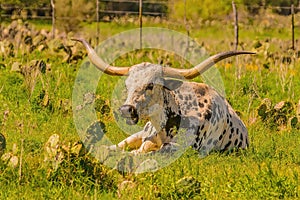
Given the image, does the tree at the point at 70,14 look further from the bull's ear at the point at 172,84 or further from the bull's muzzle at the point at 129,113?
the bull's muzzle at the point at 129,113

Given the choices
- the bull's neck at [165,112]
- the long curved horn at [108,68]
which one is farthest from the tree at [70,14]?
the bull's neck at [165,112]

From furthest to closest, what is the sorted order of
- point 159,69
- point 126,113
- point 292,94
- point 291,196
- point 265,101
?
point 292,94
point 265,101
point 159,69
point 126,113
point 291,196

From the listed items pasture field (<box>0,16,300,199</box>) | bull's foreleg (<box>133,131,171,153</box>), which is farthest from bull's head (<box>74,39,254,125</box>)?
pasture field (<box>0,16,300,199</box>)

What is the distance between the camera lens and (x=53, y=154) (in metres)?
7.27

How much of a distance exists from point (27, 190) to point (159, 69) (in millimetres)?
2125

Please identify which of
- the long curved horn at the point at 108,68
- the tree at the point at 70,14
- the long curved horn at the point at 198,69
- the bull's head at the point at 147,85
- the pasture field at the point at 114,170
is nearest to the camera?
the pasture field at the point at 114,170

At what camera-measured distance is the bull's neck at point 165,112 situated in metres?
8.61

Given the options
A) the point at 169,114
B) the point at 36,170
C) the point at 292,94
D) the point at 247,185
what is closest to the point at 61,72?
the point at 292,94

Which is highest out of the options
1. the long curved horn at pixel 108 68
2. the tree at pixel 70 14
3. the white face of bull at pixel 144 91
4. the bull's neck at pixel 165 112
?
the long curved horn at pixel 108 68

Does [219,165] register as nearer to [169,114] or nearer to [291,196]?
[169,114]

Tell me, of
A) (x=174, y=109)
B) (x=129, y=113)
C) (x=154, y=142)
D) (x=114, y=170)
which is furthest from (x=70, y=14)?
(x=114, y=170)

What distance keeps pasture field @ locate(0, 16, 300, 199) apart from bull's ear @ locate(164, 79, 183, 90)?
74 cm

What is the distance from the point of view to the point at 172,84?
8656 millimetres

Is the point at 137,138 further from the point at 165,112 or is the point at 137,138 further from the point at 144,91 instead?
the point at 144,91
